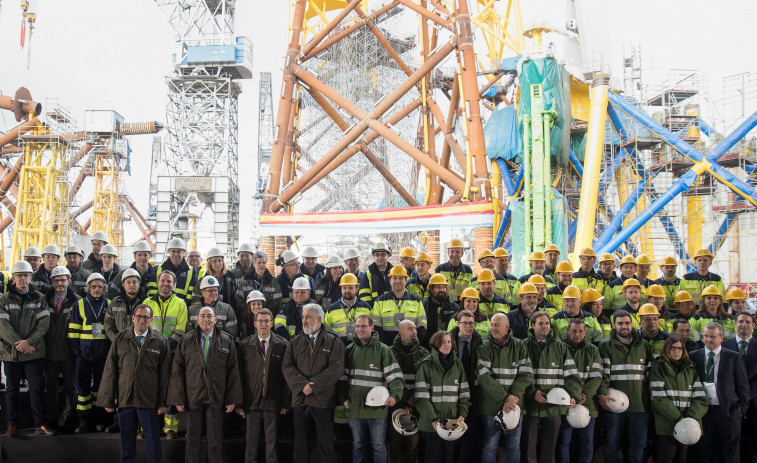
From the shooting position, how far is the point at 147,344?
658 cm

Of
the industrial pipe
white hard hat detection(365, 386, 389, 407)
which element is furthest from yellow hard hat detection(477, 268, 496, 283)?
the industrial pipe

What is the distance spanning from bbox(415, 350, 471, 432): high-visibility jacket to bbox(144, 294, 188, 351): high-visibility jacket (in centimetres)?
292

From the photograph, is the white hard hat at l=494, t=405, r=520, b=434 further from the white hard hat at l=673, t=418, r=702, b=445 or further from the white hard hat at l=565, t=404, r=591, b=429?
the white hard hat at l=673, t=418, r=702, b=445

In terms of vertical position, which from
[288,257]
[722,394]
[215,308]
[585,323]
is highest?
[288,257]

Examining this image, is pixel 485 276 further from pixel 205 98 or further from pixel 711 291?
pixel 205 98

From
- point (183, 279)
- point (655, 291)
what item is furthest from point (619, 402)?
point (183, 279)

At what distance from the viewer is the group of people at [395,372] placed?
6395mm

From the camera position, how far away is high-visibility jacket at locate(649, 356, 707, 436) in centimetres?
650

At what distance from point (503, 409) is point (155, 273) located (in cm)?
486

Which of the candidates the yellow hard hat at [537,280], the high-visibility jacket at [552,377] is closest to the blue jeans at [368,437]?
the high-visibility jacket at [552,377]

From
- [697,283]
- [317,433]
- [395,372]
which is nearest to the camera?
[395,372]

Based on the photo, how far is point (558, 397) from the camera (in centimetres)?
631

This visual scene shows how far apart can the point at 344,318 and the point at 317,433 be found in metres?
1.33

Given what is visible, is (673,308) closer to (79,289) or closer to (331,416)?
(331,416)
